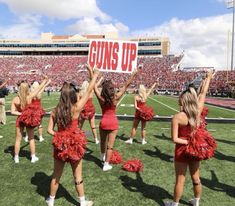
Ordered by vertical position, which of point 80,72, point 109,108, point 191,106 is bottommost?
point 109,108

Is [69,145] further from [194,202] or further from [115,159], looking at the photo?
[115,159]

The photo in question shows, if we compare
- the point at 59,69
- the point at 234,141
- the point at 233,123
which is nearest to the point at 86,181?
the point at 234,141

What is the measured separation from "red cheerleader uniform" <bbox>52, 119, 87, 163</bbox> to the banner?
1.88 meters

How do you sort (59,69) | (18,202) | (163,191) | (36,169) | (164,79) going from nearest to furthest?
(18,202) < (163,191) < (36,169) < (164,79) < (59,69)

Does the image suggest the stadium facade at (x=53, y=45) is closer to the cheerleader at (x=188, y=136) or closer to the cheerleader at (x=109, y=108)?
the cheerleader at (x=109, y=108)

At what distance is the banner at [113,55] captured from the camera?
679cm

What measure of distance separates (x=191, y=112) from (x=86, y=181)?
2970 millimetres

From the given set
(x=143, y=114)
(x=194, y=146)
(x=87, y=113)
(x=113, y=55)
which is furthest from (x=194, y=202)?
(x=87, y=113)

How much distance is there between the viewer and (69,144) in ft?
16.7

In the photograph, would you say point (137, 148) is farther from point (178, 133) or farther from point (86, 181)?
point (178, 133)

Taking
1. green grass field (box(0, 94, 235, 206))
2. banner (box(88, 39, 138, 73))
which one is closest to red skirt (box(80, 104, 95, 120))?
green grass field (box(0, 94, 235, 206))

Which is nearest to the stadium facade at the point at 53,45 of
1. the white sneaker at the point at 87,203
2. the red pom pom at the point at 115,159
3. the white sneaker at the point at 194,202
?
the red pom pom at the point at 115,159

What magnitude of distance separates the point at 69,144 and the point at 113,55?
254 centimetres

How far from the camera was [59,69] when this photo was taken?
288ft
